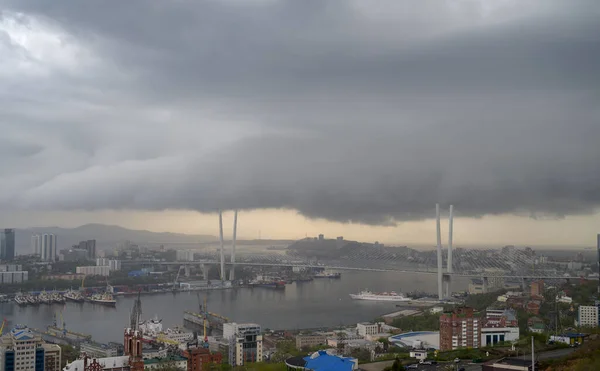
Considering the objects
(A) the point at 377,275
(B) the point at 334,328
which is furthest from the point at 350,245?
(B) the point at 334,328

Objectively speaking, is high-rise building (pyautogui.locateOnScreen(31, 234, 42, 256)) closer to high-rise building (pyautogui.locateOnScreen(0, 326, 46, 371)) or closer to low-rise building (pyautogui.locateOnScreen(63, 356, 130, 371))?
high-rise building (pyautogui.locateOnScreen(0, 326, 46, 371))

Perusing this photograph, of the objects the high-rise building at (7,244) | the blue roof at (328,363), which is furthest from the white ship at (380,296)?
the high-rise building at (7,244)

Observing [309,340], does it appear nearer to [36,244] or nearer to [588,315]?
[588,315]

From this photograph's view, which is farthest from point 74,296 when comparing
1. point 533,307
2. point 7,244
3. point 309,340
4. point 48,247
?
point 533,307

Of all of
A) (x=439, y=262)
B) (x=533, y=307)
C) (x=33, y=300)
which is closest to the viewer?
(x=533, y=307)

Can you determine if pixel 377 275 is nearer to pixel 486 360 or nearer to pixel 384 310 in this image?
pixel 384 310

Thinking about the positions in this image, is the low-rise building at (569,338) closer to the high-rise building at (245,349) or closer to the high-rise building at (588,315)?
the high-rise building at (588,315)

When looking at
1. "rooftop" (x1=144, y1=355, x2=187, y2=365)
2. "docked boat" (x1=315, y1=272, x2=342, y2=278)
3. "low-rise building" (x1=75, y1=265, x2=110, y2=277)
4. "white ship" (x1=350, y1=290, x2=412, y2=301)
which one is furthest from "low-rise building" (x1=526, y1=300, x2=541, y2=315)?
"low-rise building" (x1=75, y1=265, x2=110, y2=277)
